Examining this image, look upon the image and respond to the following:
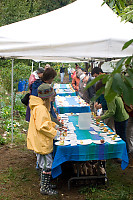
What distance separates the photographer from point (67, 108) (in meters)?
6.82

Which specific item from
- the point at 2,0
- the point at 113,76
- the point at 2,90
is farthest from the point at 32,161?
the point at 2,0

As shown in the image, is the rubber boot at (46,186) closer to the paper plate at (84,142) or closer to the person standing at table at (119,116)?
the paper plate at (84,142)

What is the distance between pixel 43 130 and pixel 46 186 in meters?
0.97

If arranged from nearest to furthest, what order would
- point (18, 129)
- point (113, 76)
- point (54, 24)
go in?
point (113, 76) < point (54, 24) < point (18, 129)

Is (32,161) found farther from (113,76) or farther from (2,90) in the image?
(2,90)

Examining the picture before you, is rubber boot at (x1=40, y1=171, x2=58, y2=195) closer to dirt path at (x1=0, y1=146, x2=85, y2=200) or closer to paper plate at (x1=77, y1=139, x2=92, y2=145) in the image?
dirt path at (x1=0, y1=146, x2=85, y2=200)

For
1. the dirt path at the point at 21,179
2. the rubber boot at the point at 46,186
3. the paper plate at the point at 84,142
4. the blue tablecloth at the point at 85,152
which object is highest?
the paper plate at the point at 84,142

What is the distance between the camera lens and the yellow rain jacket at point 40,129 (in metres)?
3.41

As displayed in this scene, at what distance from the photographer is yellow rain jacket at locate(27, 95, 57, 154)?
3412 millimetres

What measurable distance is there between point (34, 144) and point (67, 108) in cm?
333

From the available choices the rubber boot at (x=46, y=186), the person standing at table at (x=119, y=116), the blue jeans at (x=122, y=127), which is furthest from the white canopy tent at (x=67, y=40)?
the rubber boot at (x=46, y=186)

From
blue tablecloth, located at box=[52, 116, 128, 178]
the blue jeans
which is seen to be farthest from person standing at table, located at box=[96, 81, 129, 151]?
blue tablecloth, located at box=[52, 116, 128, 178]

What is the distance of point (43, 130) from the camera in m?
3.39

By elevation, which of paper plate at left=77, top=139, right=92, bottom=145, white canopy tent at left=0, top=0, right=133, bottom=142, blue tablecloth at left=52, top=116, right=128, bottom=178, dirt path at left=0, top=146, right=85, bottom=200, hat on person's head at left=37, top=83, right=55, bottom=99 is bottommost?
dirt path at left=0, top=146, right=85, bottom=200
